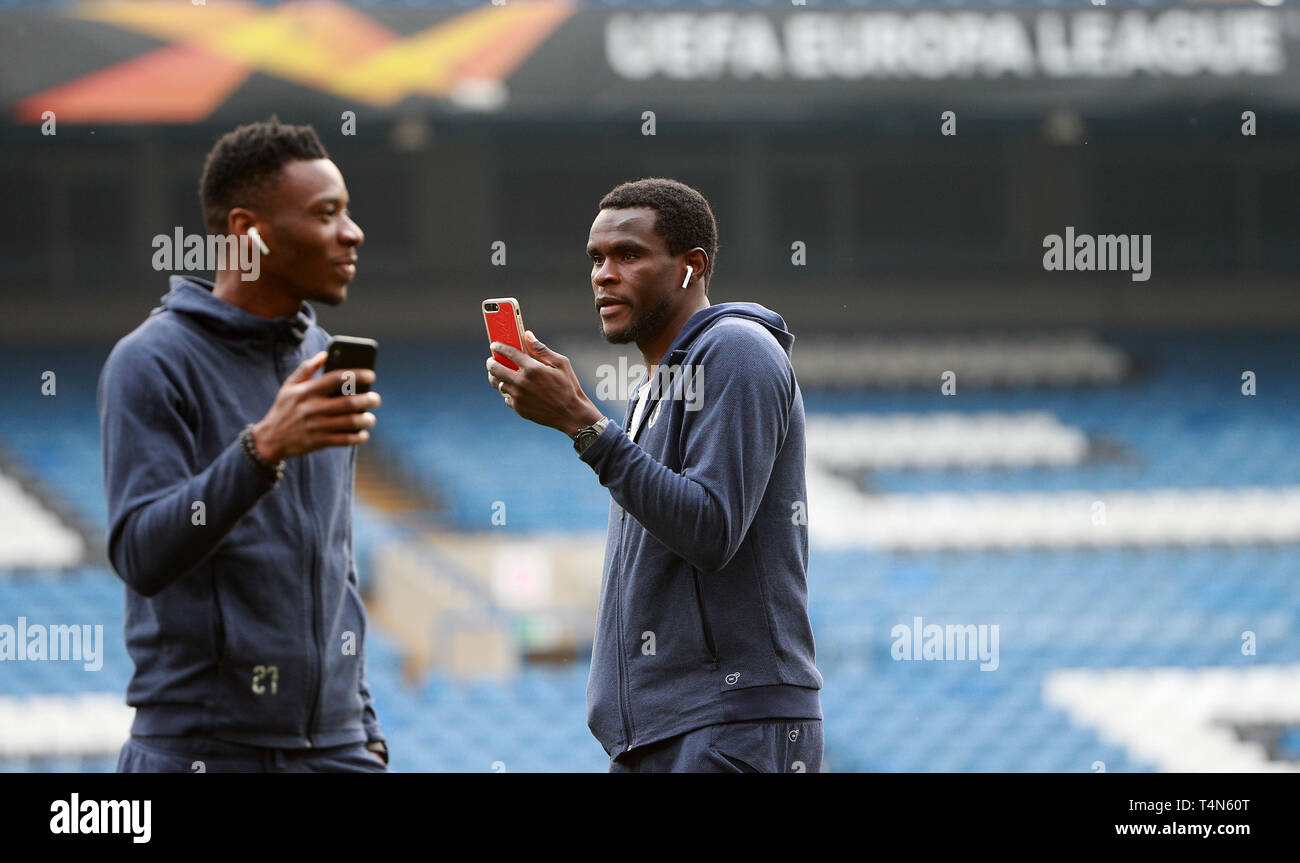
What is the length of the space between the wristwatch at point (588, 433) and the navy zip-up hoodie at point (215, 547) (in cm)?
47

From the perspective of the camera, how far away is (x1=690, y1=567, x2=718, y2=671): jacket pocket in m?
2.33

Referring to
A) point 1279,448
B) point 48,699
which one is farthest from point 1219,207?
point 48,699

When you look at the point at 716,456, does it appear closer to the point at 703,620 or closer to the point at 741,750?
the point at 703,620

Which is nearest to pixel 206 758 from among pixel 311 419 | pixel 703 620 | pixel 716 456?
pixel 311 419

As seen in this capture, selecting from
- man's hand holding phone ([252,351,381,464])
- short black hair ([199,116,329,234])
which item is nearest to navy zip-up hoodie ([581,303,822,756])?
man's hand holding phone ([252,351,381,464])

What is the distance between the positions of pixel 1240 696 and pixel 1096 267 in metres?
4.02

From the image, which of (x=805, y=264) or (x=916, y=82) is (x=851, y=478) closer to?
(x=805, y=264)

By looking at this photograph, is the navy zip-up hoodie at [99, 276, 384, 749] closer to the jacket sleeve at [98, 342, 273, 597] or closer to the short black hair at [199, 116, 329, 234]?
the jacket sleeve at [98, 342, 273, 597]

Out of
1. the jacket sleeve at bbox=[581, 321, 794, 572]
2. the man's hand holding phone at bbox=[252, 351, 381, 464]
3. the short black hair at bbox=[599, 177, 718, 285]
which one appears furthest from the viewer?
the short black hair at bbox=[599, 177, 718, 285]

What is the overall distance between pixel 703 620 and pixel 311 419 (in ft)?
2.41

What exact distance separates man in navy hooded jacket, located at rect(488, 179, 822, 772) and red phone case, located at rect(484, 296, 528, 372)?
22 mm

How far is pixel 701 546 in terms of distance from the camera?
2.24m

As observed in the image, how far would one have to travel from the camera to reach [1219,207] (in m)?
11.6

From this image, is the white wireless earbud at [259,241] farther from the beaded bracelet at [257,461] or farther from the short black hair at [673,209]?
the short black hair at [673,209]
